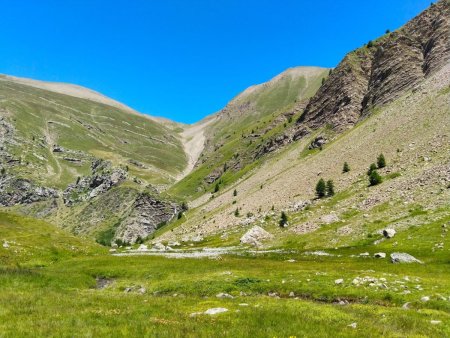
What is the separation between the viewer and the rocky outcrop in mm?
191125

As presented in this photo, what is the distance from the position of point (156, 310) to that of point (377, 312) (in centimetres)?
1229

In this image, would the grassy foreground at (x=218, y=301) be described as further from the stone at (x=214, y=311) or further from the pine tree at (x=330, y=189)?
the pine tree at (x=330, y=189)

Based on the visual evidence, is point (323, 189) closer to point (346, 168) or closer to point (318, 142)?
point (346, 168)

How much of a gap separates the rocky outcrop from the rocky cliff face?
263ft

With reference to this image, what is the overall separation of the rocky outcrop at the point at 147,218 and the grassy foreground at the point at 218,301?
139 meters

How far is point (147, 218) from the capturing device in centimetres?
19538

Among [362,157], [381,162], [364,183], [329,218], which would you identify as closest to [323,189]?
[364,183]

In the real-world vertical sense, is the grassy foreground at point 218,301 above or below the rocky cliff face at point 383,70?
below

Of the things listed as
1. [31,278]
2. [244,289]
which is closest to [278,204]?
[244,289]

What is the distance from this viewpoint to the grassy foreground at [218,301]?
15.5m

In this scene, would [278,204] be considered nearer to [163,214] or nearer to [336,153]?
[336,153]

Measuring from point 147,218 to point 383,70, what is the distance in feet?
421

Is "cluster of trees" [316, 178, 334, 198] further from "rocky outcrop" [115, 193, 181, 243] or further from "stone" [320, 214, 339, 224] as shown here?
"rocky outcrop" [115, 193, 181, 243]

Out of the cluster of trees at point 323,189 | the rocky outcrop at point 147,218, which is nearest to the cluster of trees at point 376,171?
the cluster of trees at point 323,189
